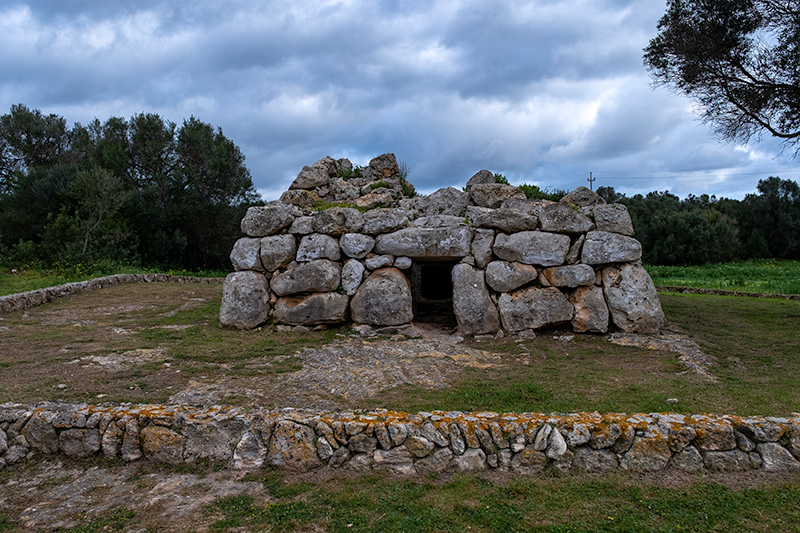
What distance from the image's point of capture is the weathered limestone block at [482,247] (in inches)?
395

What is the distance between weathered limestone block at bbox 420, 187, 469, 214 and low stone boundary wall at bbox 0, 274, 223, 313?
9629 mm

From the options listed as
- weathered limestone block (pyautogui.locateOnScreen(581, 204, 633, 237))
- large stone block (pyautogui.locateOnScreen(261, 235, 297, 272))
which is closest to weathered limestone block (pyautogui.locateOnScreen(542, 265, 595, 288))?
weathered limestone block (pyautogui.locateOnScreen(581, 204, 633, 237))

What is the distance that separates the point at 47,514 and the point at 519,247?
805 centimetres

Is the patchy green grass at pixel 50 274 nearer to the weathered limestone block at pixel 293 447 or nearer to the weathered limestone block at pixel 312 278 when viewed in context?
the weathered limestone block at pixel 312 278

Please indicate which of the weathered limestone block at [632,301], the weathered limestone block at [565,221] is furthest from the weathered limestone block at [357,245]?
the weathered limestone block at [632,301]

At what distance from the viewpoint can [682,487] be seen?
14.5 ft

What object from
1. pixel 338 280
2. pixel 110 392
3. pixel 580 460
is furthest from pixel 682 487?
pixel 338 280

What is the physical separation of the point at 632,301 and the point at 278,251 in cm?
695

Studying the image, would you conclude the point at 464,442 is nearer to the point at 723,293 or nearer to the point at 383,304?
the point at 383,304

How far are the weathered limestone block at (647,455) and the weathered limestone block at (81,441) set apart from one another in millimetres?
5133

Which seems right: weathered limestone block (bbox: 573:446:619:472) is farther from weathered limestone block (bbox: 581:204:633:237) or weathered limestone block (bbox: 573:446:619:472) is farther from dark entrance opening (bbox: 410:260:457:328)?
weathered limestone block (bbox: 581:204:633:237)

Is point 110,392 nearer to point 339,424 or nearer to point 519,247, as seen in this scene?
point 339,424

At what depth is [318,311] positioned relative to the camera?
10055 mm

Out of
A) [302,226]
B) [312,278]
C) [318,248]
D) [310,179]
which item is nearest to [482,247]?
[318,248]
